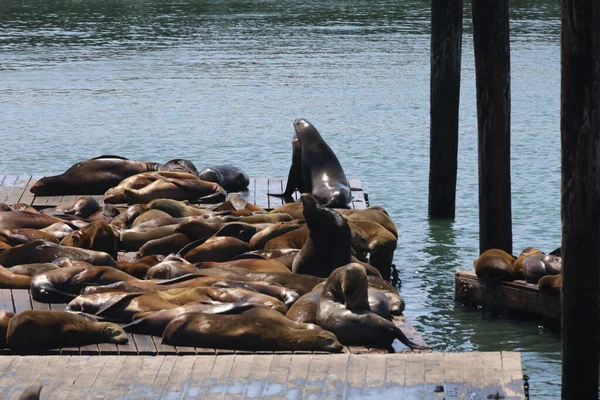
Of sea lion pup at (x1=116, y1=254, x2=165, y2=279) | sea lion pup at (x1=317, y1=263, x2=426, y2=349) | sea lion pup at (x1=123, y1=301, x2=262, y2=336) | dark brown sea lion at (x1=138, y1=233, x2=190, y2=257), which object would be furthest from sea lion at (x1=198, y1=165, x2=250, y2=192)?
sea lion pup at (x1=317, y1=263, x2=426, y2=349)

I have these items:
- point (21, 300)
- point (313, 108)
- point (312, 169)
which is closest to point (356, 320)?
point (21, 300)

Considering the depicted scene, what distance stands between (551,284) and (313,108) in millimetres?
13521

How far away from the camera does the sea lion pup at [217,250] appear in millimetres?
8172

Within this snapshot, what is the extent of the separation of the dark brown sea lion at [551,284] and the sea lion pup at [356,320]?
2268 mm

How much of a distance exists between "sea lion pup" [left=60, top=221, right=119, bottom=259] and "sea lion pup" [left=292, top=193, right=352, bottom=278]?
1325 mm

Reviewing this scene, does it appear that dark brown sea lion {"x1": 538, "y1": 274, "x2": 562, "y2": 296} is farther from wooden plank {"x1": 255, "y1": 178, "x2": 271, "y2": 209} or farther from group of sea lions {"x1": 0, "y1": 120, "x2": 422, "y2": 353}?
wooden plank {"x1": 255, "y1": 178, "x2": 271, "y2": 209}

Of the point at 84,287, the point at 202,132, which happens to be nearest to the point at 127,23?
the point at 202,132

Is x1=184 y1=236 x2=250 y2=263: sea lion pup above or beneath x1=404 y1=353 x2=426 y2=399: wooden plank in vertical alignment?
beneath

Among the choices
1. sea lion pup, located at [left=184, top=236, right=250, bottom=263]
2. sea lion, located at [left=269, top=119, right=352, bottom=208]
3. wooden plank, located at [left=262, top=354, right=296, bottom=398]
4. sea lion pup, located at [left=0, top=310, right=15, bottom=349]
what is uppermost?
sea lion pup, located at [left=0, top=310, right=15, bottom=349]

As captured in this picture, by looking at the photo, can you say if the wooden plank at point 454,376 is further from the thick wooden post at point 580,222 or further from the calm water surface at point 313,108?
the calm water surface at point 313,108

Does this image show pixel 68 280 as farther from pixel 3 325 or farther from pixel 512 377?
pixel 512 377

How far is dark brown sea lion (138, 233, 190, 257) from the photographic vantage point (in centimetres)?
846

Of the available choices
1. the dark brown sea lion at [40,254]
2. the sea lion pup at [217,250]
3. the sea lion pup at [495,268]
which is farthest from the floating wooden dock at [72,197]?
the dark brown sea lion at [40,254]

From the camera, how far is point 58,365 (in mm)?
5785
